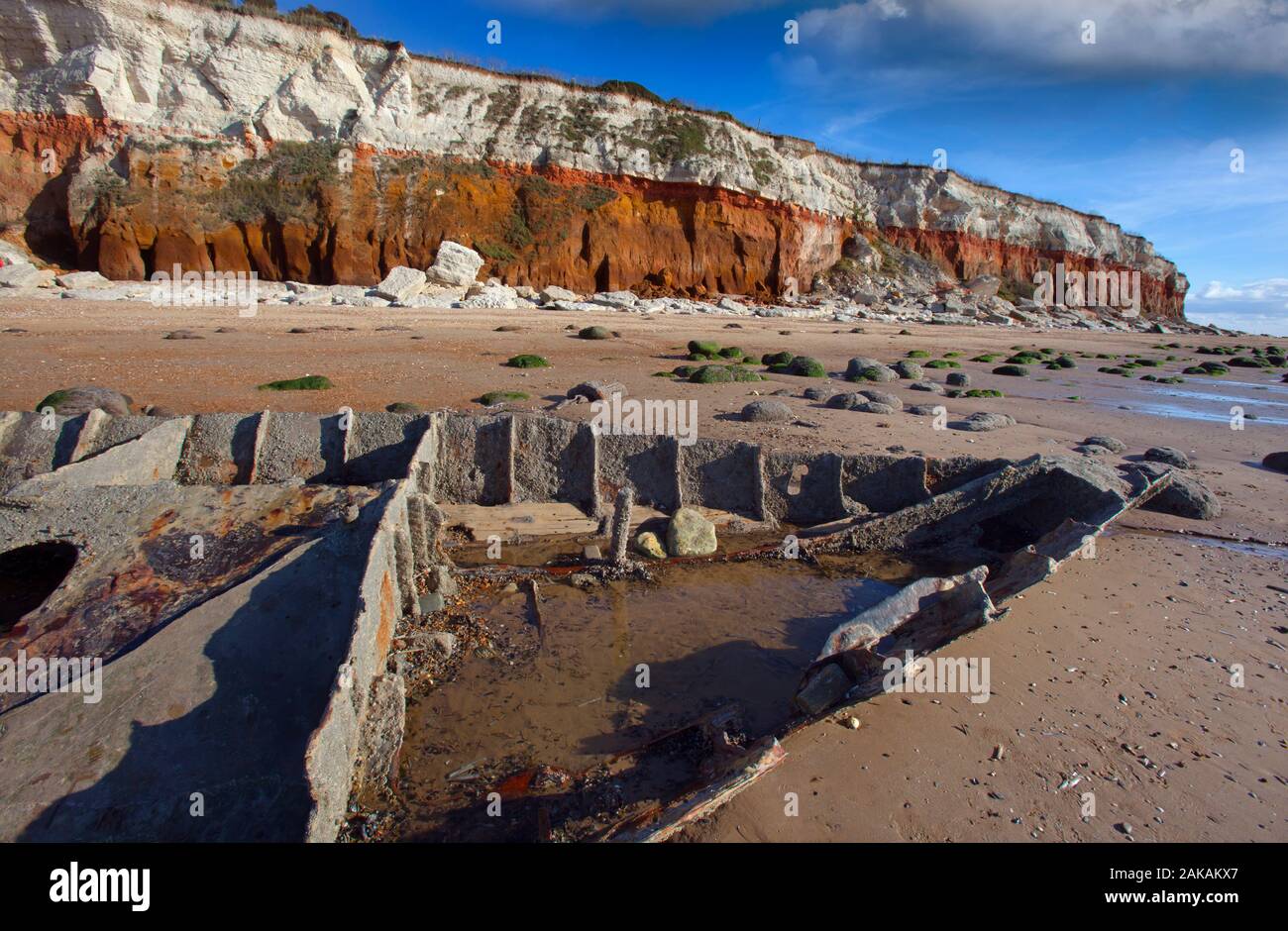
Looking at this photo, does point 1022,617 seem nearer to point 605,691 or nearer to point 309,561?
point 605,691

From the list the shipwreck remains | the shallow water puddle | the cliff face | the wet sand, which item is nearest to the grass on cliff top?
the wet sand

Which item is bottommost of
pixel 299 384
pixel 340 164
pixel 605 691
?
pixel 605 691

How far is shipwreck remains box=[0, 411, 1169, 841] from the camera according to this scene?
4.83 m

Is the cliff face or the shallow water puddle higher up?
the cliff face

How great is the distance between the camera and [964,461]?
11242mm

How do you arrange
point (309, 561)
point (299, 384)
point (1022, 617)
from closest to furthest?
1. point (309, 561)
2. point (1022, 617)
3. point (299, 384)

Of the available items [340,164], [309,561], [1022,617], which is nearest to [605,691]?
[309,561]

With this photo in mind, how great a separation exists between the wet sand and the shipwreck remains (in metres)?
0.58

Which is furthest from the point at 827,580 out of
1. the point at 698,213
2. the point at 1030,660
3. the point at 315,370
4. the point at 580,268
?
the point at 698,213

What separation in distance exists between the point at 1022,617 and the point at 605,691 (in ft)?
15.7

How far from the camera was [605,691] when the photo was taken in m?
6.71

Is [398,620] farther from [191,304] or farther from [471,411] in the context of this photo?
[191,304]

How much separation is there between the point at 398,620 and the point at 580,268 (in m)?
33.7

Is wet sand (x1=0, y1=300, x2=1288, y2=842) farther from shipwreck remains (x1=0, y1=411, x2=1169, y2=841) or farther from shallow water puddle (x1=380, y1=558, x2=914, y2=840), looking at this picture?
shallow water puddle (x1=380, y1=558, x2=914, y2=840)
